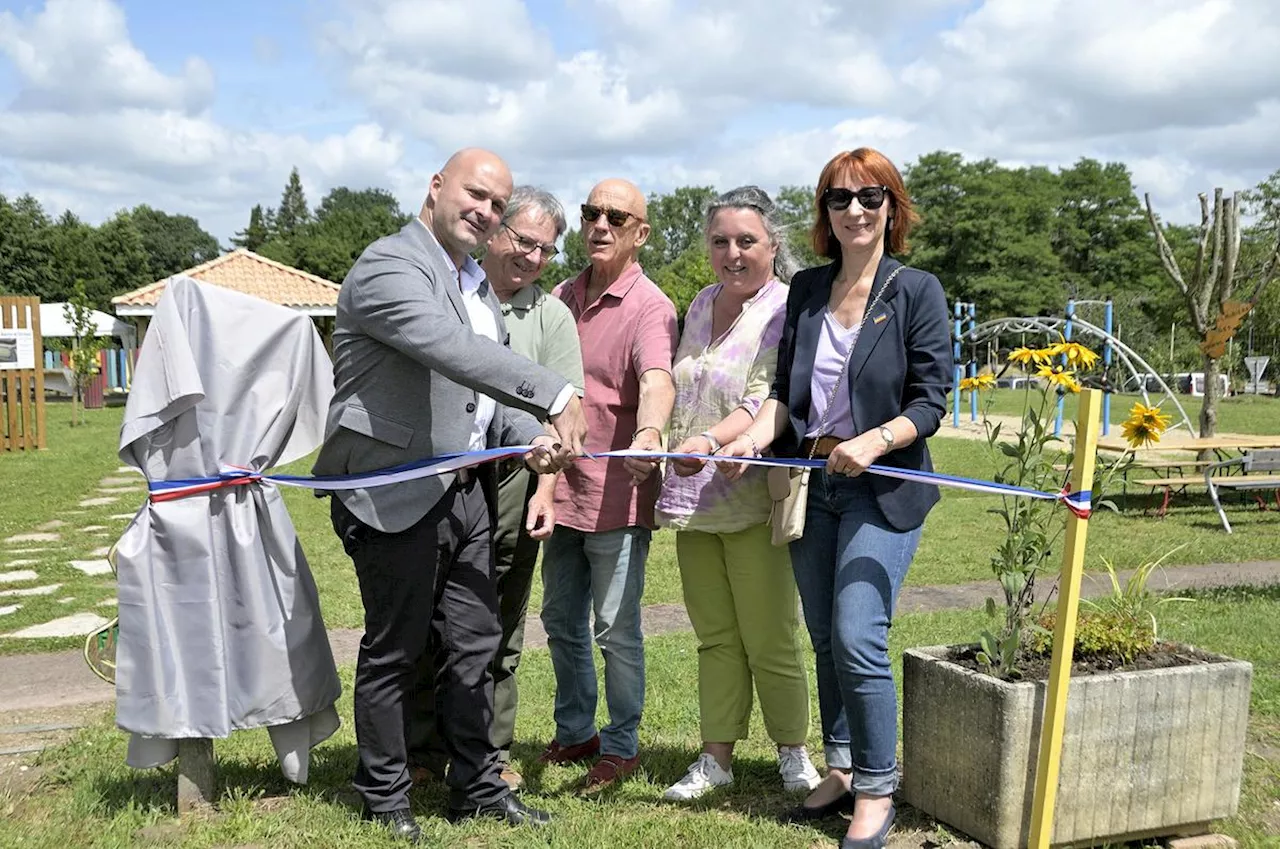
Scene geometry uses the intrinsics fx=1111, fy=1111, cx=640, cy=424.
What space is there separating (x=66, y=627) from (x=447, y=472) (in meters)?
4.63

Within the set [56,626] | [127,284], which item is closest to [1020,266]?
[127,284]

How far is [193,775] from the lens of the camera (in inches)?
148

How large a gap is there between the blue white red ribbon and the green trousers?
444 millimetres

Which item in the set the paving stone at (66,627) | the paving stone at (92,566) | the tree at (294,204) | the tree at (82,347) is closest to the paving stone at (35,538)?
the paving stone at (92,566)

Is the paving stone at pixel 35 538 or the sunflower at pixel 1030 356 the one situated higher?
the sunflower at pixel 1030 356

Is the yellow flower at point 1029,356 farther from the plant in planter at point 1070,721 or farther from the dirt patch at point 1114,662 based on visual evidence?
the dirt patch at point 1114,662

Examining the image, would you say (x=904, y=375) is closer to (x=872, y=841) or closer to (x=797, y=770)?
(x=872, y=841)

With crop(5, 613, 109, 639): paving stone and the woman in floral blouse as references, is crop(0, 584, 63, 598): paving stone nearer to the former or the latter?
crop(5, 613, 109, 639): paving stone

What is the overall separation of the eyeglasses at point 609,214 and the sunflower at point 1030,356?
1501 millimetres

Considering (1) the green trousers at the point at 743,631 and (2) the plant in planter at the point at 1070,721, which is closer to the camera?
(2) the plant in planter at the point at 1070,721

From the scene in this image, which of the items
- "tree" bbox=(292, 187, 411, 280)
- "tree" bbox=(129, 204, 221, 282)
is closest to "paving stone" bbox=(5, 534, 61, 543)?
"tree" bbox=(292, 187, 411, 280)

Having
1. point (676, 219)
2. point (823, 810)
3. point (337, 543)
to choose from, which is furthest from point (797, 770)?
point (676, 219)

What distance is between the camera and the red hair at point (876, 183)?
3.55 metres

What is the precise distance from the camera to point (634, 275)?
437cm
